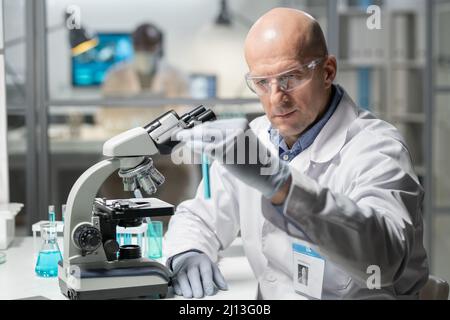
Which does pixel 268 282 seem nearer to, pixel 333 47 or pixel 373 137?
pixel 373 137

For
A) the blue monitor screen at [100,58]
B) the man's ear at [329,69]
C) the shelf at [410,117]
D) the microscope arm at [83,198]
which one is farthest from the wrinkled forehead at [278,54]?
the blue monitor screen at [100,58]

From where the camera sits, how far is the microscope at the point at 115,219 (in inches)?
58.8

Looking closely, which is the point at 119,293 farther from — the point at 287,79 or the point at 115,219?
the point at 287,79

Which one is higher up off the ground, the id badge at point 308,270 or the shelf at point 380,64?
the shelf at point 380,64

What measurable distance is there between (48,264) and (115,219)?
29 centimetres

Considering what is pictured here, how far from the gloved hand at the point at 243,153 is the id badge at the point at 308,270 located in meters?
0.37

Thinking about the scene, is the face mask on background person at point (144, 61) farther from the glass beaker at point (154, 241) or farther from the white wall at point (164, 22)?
the glass beaker at point (154, 241)

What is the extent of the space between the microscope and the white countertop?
0.08 m

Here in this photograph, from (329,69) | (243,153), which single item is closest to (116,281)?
(243,153)

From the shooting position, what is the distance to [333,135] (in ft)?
5.52

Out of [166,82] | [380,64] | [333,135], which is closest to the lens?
[333,135]

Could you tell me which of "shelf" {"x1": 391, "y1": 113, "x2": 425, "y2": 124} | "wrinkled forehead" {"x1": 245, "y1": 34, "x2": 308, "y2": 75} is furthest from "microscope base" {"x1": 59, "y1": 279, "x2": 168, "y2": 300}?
"shelf" {"x1": 391, "y1": 113, "x2": 425, "y2": 124}

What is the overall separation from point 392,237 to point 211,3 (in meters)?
9.05

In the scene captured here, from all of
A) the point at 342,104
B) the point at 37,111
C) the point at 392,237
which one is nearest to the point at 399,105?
the point at 37,111
